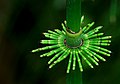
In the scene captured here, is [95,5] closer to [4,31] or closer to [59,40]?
[4,31]

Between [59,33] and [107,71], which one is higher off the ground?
[59,33]

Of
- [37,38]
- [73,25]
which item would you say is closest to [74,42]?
[73,25]

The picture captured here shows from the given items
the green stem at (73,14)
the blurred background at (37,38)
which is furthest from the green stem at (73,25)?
the blurred background at (37,38)

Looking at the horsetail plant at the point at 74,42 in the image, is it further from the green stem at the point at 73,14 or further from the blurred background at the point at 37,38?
the blurred background at the point at 37,38

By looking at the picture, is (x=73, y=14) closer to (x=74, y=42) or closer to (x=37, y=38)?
(x=74, y=42)

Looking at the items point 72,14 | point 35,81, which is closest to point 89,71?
→ point 35,81

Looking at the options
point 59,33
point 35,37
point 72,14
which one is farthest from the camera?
point 35,37
